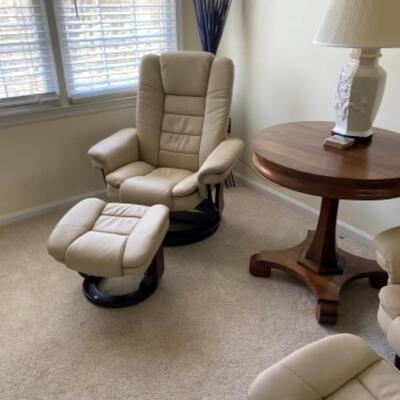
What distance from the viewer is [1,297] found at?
1961mm

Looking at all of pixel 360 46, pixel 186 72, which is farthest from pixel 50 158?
pixel 360 46

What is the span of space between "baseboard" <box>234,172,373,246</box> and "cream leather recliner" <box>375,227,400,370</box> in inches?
37.5

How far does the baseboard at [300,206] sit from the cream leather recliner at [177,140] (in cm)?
57

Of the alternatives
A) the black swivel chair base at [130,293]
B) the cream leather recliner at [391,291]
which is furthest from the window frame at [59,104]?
the cream leather recliner at [391,291]

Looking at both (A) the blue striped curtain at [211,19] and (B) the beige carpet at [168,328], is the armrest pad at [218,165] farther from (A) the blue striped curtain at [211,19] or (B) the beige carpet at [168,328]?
(A) the blue striped curtain at [211,19]

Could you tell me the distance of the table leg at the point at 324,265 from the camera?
→ 69.4 inches

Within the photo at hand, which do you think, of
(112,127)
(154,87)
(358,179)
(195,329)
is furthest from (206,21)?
(195,329)

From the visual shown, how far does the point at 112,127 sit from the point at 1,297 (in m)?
1.44

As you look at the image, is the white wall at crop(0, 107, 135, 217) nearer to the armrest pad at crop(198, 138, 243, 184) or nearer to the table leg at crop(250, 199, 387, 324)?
the armrest pad at crop(198, 138, 243, 184)

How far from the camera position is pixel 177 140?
2545 millimetres

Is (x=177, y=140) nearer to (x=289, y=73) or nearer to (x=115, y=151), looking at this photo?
(x=115, y=151)

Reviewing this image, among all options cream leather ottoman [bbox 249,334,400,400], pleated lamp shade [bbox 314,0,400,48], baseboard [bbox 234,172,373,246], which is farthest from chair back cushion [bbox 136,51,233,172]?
cream leather ottoman [bbox 249,334,400,400]

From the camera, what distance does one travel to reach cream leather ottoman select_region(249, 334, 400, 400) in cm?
98

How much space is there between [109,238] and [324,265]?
3.41 feet
